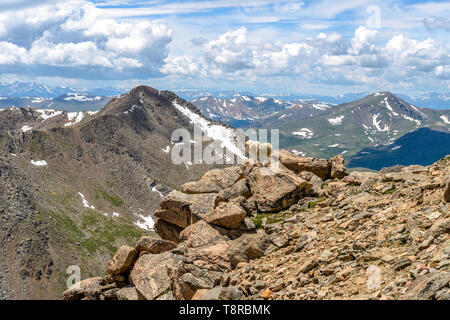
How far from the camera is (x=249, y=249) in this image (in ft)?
87.2

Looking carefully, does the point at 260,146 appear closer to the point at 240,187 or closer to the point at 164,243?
the point at 240,187

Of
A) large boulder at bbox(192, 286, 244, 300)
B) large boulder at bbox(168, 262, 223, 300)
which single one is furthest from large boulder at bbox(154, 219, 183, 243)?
large boulder at bbox(192, 286, 244, 300)

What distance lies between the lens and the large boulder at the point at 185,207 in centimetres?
3691

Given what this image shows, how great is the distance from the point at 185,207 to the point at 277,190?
9769 mm

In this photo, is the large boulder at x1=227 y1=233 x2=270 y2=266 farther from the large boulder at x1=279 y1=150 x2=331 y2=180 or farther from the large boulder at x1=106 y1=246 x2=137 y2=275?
the large boulder at x1=279 y1=150 x2=331 y2=180

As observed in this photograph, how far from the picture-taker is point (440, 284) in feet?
46.0

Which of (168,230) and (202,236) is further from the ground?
(202,236)

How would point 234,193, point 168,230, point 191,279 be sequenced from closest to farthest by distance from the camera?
point 191,279 → point 234,193 → point 168,230

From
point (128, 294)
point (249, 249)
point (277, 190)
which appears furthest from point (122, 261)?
point (277, 190)

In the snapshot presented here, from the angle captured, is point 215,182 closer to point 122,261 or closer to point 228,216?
point 228,216

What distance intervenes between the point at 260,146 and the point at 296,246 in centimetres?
2103

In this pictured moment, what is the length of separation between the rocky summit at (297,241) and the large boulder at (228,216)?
103 millimetres

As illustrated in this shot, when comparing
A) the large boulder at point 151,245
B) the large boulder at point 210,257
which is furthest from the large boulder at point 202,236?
the large boulder at point 151,245
